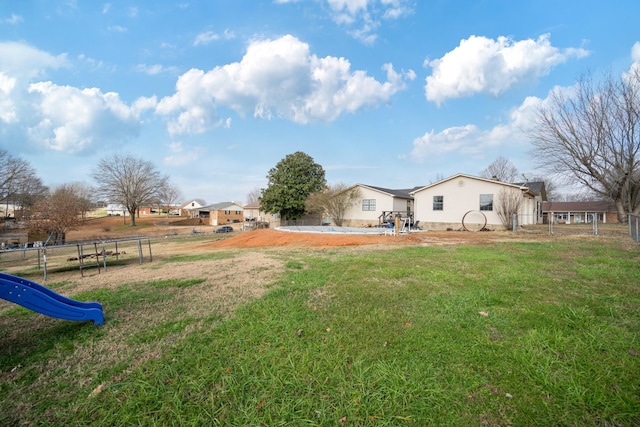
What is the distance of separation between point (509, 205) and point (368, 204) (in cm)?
1277

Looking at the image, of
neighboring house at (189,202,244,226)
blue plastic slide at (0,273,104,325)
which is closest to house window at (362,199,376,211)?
blue plastic slide at (0,273,104,325)

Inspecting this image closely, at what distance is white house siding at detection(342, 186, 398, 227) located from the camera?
96.4 feet

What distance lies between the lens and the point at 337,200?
101 feet

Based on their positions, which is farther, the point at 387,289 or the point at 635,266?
the point at 635,266

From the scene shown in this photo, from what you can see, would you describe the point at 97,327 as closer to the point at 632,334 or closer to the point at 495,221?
the point at 632,334

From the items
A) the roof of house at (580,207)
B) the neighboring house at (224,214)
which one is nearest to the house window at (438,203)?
the roof of house at (580,207)

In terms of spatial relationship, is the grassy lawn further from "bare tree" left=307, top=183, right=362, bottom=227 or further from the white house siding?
"bare tree" left=307, top=183, right=362, bottom=227

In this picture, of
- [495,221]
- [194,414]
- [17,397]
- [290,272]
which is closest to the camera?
[194,414]

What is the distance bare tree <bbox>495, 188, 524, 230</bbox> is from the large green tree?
18483mm

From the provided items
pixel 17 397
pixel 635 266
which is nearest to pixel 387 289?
pixel 17 397

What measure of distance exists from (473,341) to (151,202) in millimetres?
55513

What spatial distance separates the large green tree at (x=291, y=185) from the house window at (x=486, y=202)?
1700 centimetres

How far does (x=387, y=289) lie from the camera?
4.90m

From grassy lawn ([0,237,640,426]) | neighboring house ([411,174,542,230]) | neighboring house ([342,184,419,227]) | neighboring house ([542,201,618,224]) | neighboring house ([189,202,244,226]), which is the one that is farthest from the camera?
neighboring house ([189,202,244,226])
